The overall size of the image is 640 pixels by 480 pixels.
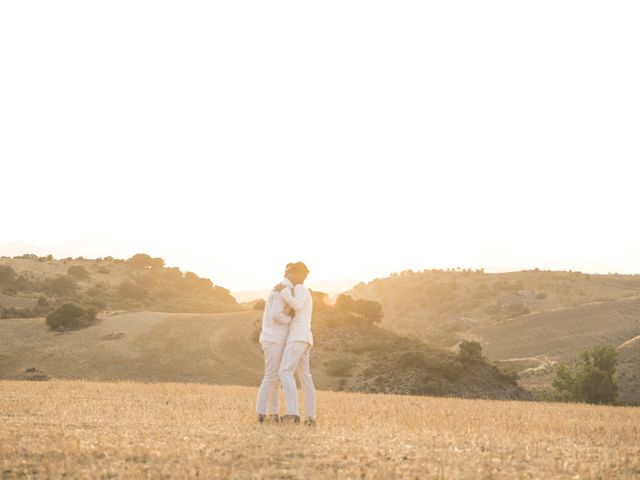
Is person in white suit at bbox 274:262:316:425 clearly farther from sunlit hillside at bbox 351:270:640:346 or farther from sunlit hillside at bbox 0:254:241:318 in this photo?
sunlit hillside at bbox 351:270:640:346

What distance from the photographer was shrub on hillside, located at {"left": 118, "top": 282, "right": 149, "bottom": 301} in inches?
3317

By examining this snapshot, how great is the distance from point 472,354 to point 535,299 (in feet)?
195

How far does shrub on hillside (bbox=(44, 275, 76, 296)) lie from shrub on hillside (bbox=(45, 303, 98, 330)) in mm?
24821

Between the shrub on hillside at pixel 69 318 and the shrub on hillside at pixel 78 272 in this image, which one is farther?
the shrub on hillside at pixel 78 272

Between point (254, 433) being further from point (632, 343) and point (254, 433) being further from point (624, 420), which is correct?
point (632, 343)

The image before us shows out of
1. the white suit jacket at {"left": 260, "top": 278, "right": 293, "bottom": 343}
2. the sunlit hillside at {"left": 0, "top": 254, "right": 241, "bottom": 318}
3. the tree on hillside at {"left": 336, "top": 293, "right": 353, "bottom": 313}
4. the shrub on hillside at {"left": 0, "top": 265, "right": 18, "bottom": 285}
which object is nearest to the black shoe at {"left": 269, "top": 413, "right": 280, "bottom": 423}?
the white suit jacket at {"left": 260, "top": 278, "right": 293, "bottom": 343}

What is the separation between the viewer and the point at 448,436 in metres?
12.1

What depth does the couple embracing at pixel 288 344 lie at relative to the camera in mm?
13367

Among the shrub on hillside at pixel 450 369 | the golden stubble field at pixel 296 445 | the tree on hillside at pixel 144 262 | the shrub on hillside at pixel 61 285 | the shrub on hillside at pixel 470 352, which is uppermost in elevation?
the tree on hillside at pixel 144 262


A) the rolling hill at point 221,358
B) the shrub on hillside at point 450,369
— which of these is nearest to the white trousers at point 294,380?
the rolling hill at point 221,358

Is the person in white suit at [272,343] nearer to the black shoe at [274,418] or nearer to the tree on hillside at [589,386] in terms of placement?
the black shoe at [274,418]

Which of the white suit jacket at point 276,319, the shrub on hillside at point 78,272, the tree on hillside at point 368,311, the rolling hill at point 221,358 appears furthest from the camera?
the shrub on hillside at point 78,272

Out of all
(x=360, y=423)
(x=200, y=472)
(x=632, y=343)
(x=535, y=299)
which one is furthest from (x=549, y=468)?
(x=535, y=299)

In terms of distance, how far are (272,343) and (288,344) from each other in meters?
0.32
